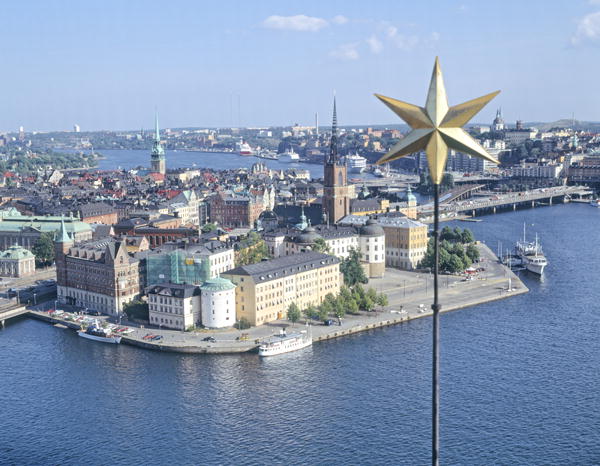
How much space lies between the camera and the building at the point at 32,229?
54.0 m

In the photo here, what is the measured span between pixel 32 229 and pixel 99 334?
72.9ft

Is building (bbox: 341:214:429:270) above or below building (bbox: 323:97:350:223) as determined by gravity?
below

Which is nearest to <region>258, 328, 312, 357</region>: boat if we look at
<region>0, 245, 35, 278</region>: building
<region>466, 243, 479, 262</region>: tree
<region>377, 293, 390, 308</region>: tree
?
<region>377, 293, 390, 308</region>: tree

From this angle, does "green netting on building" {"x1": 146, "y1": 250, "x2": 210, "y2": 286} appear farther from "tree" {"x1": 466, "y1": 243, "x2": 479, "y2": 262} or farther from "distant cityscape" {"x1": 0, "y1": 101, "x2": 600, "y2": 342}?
"tree" {"x1": 466, "y1": 243, "x2": 479, "y2": 262}

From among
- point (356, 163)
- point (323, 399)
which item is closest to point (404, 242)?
point (323, 399)

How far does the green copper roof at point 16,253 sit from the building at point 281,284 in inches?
751

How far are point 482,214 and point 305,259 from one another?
4910cm

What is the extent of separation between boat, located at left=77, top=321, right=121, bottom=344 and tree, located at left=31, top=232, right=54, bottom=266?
55.0ft

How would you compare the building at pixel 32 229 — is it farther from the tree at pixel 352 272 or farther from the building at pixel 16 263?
the tree at pixel 352 272

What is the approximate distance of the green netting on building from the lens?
40.2 metres

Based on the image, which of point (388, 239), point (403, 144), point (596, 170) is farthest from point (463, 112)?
point (596, 170)

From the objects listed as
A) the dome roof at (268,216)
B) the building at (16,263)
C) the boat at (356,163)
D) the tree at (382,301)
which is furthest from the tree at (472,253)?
the boat at (356,163)

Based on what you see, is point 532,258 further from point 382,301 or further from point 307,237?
point 382,301

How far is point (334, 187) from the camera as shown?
5831 centimetres
